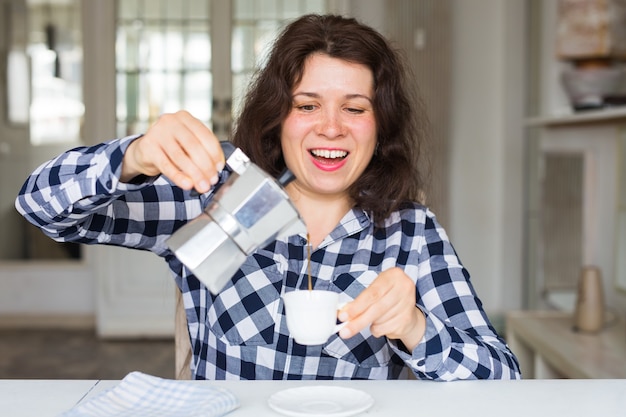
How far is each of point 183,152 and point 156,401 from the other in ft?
1.03

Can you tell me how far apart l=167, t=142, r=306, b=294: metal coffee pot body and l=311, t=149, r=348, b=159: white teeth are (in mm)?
428

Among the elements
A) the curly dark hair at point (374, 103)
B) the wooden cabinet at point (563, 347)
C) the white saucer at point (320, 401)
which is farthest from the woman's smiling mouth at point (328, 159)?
the wooden cabinet at point (563, 347)

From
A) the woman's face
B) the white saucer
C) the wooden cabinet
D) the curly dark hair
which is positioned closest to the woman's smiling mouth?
the woman's face

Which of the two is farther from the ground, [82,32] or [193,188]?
[82,32]

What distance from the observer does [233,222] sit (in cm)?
92

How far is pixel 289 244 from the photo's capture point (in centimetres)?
137

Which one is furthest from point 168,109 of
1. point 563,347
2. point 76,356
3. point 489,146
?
point 563,347

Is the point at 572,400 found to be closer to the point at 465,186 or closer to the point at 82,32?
the point at 465,186

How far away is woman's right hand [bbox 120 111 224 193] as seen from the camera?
96 cm

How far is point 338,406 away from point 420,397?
12 cm

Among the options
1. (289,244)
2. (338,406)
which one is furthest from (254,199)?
(289,244)

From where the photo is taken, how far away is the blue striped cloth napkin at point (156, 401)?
3.03ft

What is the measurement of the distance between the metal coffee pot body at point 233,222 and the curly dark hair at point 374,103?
0.50 metres

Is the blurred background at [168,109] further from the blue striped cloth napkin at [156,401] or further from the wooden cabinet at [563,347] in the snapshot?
the blue striped cloth napkin at [156,401]
